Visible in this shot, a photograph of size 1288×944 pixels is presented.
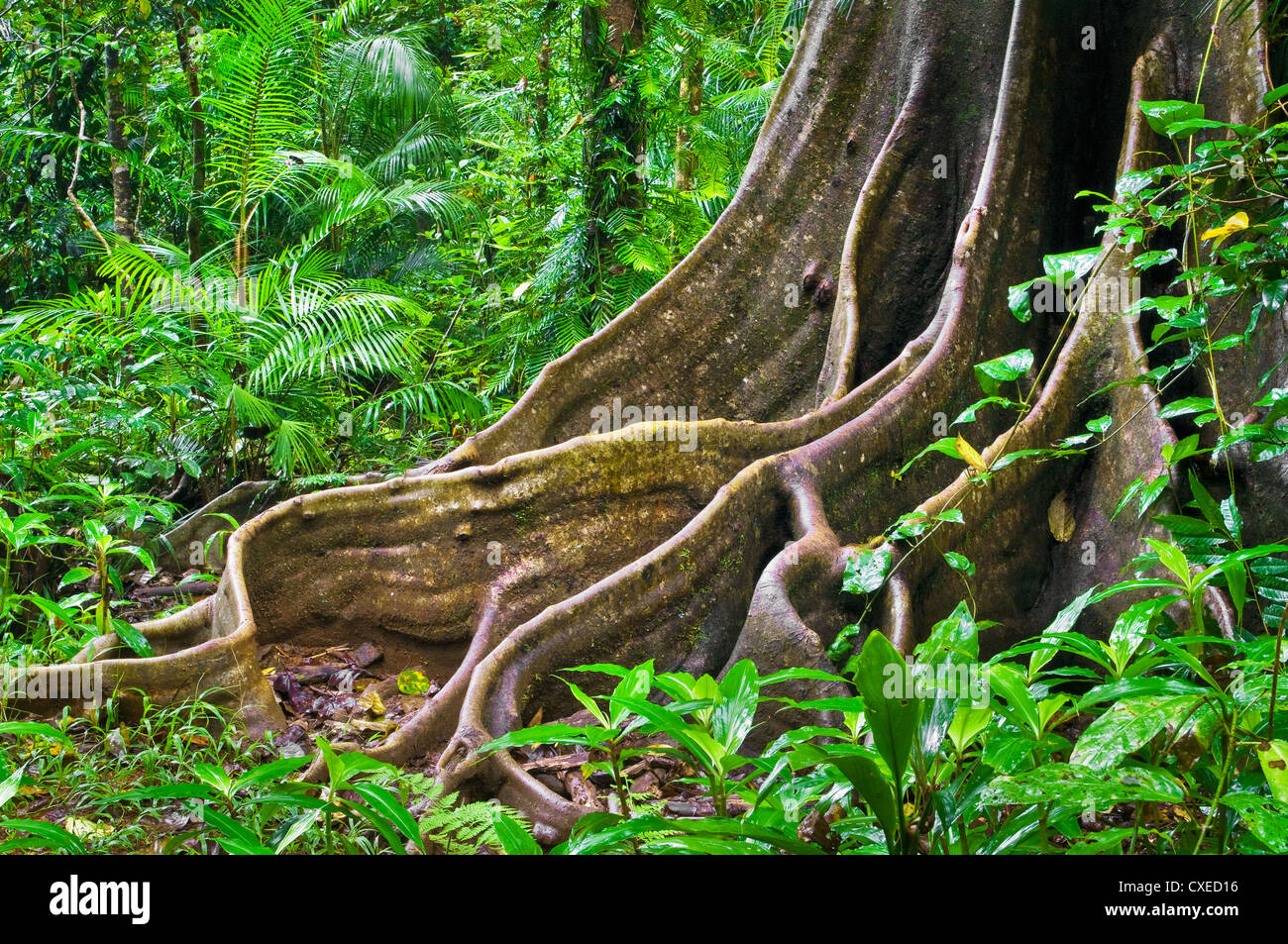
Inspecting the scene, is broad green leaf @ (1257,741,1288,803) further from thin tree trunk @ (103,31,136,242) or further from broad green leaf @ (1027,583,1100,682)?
thin tree trunk @ (103,31,136,242)

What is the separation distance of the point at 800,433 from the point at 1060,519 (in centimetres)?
113

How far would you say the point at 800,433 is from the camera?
4473 millimetres

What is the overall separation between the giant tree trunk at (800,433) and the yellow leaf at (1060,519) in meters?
0.03

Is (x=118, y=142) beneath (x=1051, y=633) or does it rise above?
above

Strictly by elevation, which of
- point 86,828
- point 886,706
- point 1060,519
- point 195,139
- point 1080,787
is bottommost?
point 86,828

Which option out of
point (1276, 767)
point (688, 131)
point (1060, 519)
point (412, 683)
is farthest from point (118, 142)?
point (1276, 767)


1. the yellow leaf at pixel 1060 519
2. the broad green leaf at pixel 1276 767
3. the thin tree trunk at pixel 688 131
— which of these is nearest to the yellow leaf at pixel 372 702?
the yellow leaf at pixel 1060 519

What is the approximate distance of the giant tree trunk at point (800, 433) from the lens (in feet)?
12.2

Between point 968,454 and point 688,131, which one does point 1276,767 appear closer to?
point 968,454

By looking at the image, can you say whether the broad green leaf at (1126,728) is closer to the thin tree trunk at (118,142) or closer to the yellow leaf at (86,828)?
the yellow leaf at (86,828)

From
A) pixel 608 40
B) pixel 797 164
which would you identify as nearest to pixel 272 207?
pixel 608 40

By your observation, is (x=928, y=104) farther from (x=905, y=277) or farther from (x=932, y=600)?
(x=932, y=600)

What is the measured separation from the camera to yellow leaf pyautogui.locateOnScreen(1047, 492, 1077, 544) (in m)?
4.22

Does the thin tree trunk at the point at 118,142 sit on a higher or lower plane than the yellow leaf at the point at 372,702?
higher
